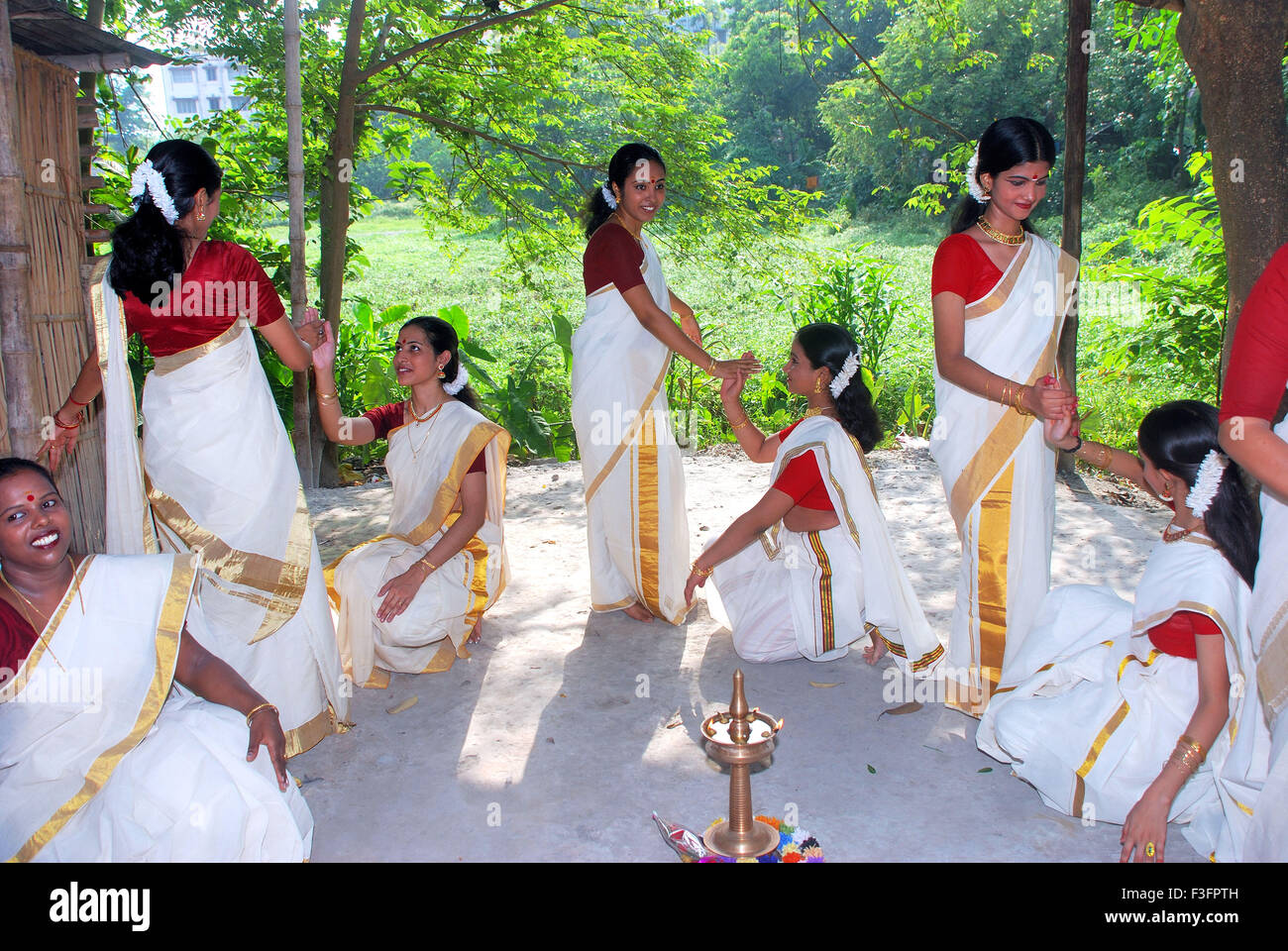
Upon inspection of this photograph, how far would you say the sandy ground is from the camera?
9.02ft

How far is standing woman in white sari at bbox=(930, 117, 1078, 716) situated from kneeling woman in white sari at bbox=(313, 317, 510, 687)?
1795 millimetres

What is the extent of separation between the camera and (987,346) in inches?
134

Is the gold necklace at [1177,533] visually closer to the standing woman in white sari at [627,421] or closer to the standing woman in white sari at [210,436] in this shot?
the standing woman in white sari at [627,421]

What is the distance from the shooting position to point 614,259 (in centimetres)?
426

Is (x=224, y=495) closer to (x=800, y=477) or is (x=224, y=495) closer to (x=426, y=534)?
(x=426, y=534)

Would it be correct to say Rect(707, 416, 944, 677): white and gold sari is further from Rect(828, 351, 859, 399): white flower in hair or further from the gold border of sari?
the gold border of sari

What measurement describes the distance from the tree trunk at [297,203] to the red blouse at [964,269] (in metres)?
3.43

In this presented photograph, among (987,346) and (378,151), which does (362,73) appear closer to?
(378,151)

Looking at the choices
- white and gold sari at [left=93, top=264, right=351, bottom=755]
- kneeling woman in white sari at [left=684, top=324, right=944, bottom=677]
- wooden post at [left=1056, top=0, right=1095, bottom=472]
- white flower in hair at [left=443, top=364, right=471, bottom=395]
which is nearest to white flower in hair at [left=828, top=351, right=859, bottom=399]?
kneeling woman in white sari at [left=684, top=324, right=944, bottom=677]

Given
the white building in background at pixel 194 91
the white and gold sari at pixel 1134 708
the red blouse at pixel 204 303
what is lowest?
the white and gold sari at pixel 1134 708

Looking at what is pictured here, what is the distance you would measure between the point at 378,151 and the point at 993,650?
23.6ft

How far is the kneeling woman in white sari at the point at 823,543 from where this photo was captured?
3770 millimetres

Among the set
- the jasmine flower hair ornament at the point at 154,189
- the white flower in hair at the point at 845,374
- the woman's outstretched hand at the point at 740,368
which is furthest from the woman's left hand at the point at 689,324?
the jasmine flower hair ornament at the point at 154,189
